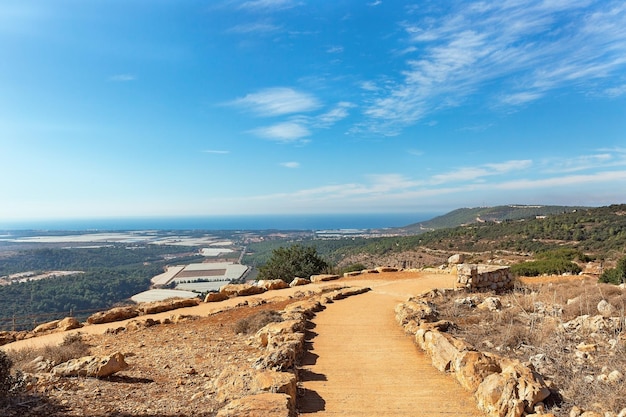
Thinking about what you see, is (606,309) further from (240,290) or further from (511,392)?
(240,290)

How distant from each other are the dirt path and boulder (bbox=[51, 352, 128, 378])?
12.7ft

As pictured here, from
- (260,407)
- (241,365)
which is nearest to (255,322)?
(241,365)

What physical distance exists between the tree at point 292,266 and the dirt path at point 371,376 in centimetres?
1588

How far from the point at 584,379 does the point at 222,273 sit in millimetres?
71299

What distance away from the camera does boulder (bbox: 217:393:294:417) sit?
4.81 metres

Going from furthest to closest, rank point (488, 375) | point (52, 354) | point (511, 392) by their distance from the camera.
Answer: point (52, 354) → point (488, 375) → point (511, 392)

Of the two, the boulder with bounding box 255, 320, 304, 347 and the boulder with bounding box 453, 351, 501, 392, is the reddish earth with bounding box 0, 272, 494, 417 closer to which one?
the boulder with bounding box 453, 351, 501, 392

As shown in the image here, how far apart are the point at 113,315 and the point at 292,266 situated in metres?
14.4

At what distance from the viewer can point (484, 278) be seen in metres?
19.1

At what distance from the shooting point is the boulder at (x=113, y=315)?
49.4 feet

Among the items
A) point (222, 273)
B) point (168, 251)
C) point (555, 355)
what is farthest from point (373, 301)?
point (168, 251)

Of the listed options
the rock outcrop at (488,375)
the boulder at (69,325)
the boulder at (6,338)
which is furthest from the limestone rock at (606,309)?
the boulder at (6,338)

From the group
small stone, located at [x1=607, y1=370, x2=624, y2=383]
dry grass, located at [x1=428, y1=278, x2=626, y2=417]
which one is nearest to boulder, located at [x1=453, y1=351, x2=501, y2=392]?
dry grass, located at [x1=428, y1=278, x2=626, y2=417]

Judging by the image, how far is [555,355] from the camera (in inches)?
293
